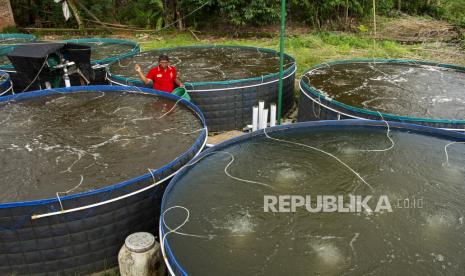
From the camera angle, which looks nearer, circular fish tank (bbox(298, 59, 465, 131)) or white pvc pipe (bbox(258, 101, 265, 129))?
circular fish tank (bbox(298, 59, 465, 131))

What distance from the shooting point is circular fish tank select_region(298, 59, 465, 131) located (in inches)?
178

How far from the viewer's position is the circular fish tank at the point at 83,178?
2.91 meters

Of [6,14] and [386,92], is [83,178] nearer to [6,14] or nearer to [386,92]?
[386,92]

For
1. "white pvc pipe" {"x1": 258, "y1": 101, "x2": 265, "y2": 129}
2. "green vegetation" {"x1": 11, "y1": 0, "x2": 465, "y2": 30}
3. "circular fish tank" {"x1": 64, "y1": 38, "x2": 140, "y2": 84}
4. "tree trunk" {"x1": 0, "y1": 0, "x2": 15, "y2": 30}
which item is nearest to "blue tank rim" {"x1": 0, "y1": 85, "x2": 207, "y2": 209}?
"white pvc pipe" {"x1": 258, "y1": 101, "x2": 265, "y2": 129}

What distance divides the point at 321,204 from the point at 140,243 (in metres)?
1.45

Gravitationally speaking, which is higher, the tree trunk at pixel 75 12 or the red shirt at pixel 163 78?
the tree trunk at pixel 75 12

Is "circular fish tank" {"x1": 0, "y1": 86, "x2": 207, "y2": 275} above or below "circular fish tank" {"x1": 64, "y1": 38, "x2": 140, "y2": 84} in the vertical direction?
below

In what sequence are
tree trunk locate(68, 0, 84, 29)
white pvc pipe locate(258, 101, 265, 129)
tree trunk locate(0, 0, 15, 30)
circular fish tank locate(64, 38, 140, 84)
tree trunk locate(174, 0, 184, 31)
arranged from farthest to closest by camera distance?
tree trunk locate(174, 0, 184, 31), tree trunk locate(68, 0, 84, 29), tree trunk locate(0, 0, 15, 30), circular fish tank locate(64, 38, 140, 84), white pvc pipe locate(258, 101, 265, 129)

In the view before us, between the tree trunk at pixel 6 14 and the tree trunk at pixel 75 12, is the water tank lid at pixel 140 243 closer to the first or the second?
the tree trunk at pixel 75 12

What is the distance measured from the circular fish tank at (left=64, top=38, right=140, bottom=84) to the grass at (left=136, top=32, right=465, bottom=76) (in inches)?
75.2

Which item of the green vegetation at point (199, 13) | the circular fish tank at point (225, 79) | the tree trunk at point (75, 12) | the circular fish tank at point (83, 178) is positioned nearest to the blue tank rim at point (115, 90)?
the circular fish tank at point (83, 178)

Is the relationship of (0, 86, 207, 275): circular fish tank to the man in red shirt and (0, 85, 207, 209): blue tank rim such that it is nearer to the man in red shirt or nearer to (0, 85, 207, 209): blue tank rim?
(0, 85, 207, 209): blue tank rim

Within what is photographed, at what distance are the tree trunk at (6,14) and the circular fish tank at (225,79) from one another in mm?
7803

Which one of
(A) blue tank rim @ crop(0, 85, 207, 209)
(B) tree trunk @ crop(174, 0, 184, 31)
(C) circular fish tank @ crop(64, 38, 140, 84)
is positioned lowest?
(A) blue tank rim @ crop(0, 85, 207, 209)
